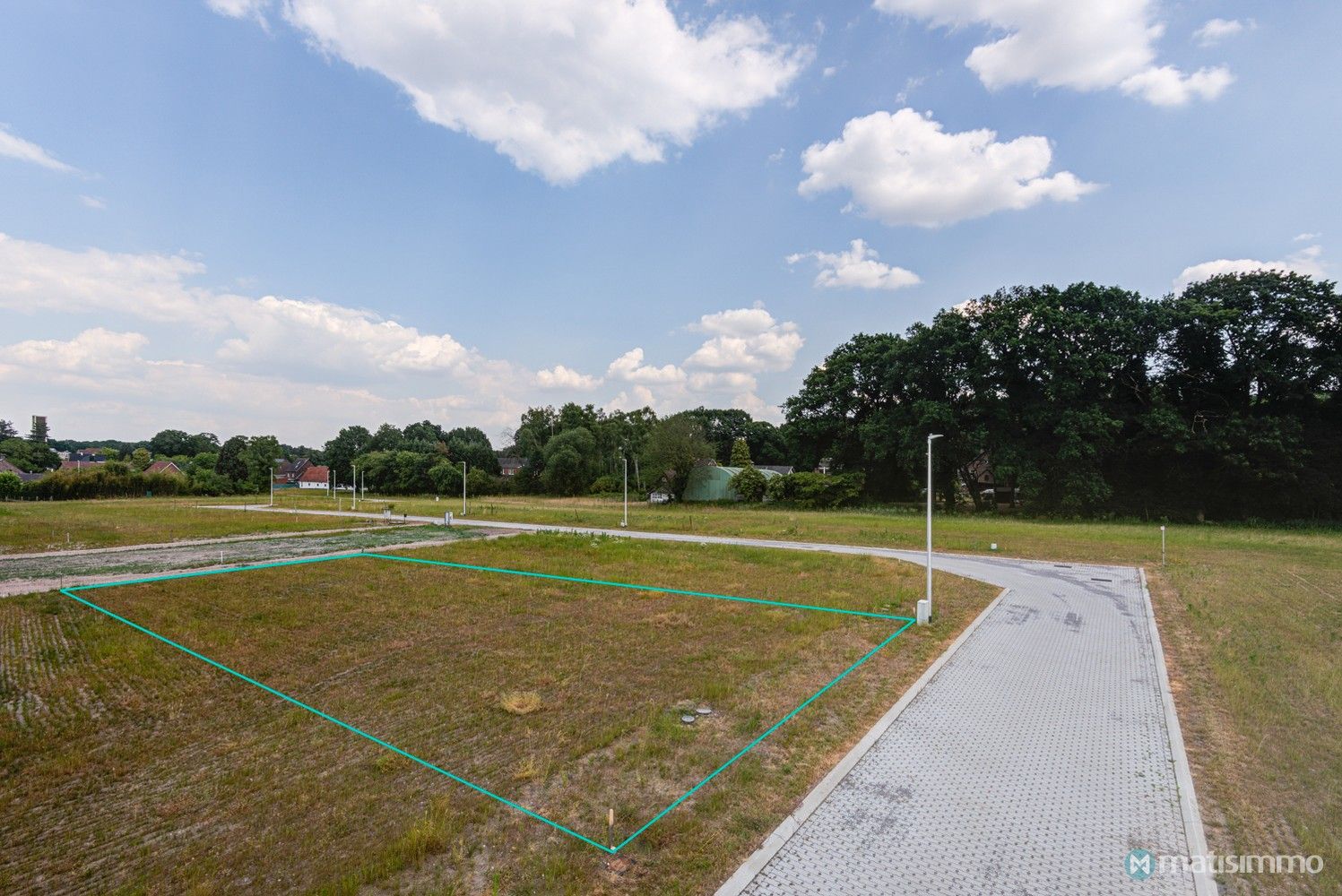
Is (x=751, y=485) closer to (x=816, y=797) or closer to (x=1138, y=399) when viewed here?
(x=1138, y=399)

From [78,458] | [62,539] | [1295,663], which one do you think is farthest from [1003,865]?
[78,458]

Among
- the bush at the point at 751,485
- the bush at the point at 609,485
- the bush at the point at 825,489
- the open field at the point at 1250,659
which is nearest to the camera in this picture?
the open field at the point at 1250,659

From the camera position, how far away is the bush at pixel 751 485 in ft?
141

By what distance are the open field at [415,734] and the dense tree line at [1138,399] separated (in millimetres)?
24165

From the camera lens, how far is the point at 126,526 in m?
28.1

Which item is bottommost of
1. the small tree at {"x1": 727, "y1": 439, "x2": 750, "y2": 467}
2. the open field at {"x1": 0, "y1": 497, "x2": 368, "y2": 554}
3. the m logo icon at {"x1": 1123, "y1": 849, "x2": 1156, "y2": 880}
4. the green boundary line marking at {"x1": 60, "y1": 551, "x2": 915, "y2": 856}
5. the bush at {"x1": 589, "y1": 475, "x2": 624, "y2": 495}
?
the open field at {"x1": 0, "y1": 497, "x2": 368, "y2": 554}

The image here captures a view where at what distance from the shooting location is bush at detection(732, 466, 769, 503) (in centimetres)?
4284

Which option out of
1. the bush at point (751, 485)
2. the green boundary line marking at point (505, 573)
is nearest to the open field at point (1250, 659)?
the green boundary line marking at point (505, 573)

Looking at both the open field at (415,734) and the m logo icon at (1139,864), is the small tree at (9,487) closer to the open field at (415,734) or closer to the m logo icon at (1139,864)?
the open field at (415,734)

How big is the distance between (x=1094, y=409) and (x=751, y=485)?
2084 centimetres

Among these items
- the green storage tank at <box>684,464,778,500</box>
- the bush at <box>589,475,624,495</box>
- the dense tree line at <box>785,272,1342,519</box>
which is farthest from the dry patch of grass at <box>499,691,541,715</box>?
the bush at <box>589,475,624,495</box>

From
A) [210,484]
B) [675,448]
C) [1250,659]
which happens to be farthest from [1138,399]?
[210,484]

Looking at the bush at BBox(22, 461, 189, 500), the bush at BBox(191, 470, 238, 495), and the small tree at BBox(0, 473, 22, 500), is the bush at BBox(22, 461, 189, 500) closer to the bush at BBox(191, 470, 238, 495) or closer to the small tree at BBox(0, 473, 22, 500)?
the small tree at BBox(0, 473, 22, 500)

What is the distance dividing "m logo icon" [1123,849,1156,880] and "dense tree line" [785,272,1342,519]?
103 ft
